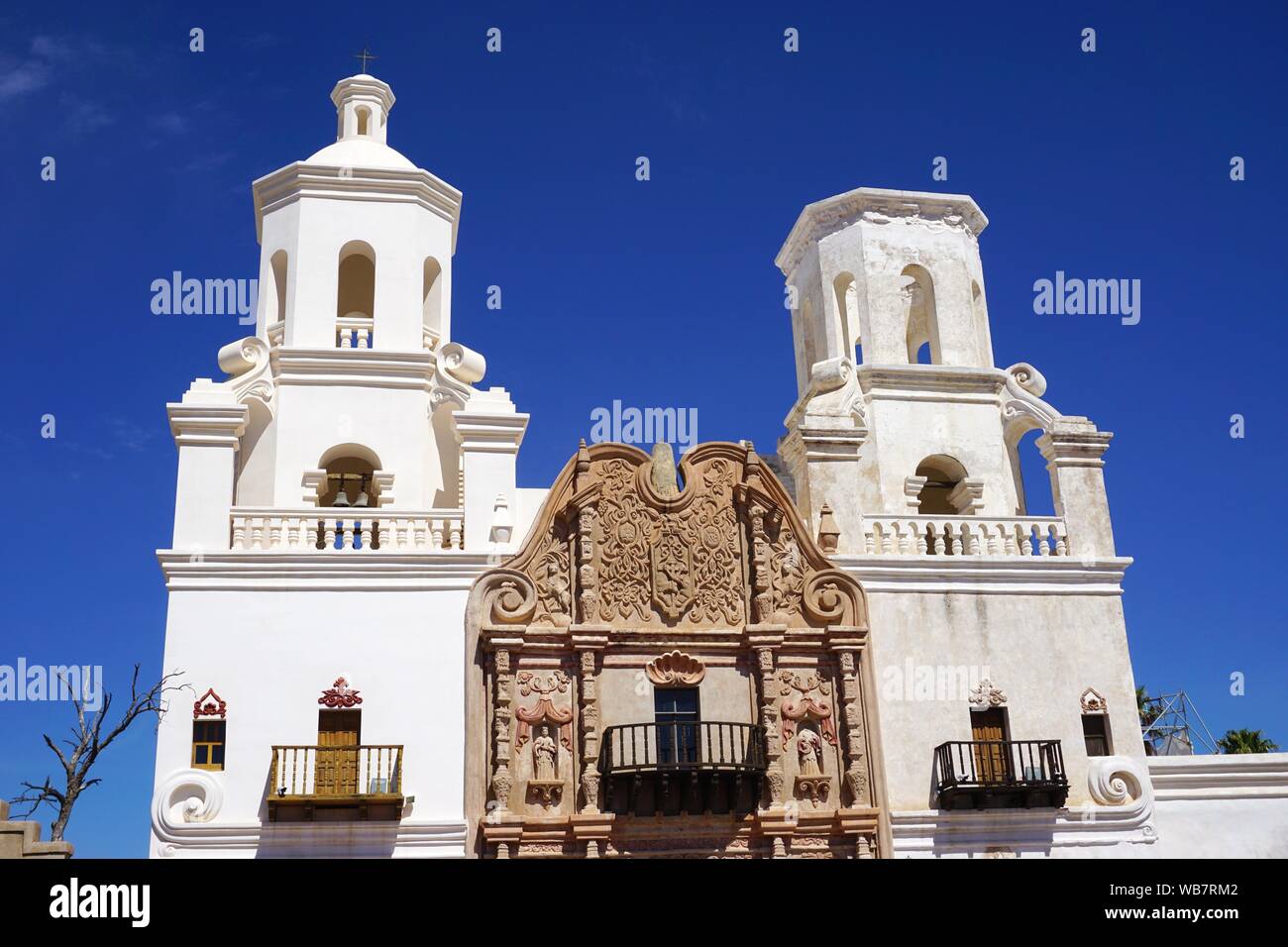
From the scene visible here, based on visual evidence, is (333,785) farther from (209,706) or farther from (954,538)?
(954,538)

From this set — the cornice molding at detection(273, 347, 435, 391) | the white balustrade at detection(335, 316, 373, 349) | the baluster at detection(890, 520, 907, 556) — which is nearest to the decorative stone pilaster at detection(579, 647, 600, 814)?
the baluster at detection(890, 520, 907, 556)

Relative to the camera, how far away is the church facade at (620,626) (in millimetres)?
22188

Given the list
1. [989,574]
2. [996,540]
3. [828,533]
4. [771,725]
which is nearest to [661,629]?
[771,725]

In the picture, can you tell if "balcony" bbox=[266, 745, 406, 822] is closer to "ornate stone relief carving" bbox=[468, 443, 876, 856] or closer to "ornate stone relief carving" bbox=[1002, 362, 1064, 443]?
"ornate stone relief carving" bbox=[468, 443, 876, 856]

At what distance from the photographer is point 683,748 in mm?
22703

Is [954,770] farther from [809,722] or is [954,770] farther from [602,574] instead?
[602,574]

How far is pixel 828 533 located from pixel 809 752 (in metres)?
3.79

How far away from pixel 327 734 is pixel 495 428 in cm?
592

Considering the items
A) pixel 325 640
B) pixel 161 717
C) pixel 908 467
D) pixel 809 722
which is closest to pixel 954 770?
pixel 809 722

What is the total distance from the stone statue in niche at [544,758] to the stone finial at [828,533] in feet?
19.0

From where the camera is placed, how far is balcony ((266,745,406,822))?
2139cm

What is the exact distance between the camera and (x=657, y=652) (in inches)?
929

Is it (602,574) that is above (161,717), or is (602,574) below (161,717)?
above

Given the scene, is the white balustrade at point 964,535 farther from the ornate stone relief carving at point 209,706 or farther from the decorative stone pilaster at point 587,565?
the ornate stone relief carving at point 209,706
